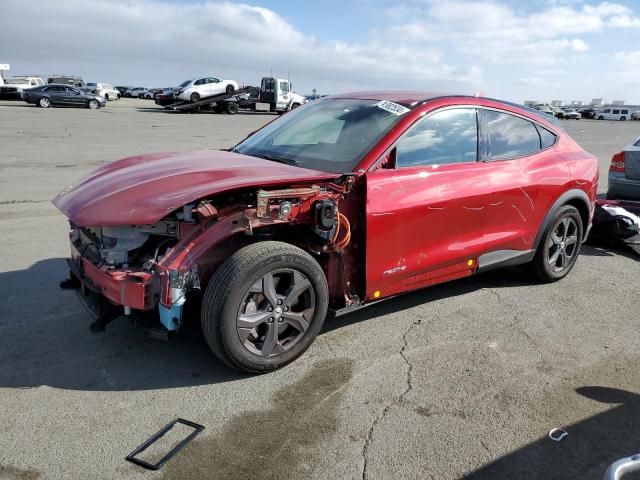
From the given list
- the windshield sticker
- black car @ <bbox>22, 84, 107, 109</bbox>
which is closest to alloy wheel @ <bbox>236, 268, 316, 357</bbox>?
the windshield sticker

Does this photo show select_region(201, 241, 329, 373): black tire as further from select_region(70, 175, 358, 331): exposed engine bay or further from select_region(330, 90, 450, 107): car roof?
select_region(330, 90, 450, 107): car roof

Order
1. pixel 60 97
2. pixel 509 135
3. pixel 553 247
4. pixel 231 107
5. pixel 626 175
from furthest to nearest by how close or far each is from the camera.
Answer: pixel 231 107, pixel 60 97, pixel 626 175, pixel 553 247, pixel 509 135

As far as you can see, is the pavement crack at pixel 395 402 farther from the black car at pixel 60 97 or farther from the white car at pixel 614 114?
the white car at pixel 614 114

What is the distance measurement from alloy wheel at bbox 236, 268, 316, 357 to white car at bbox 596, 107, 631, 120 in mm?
73117

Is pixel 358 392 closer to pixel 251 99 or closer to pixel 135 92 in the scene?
pixel 251 99

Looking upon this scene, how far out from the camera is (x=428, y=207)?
12.5 feet

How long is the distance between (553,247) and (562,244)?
4.1 inches

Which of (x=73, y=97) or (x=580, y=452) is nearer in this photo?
(x=580, y=452)

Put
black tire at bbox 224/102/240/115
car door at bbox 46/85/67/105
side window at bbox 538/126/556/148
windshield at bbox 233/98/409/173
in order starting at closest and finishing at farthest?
windshield at bbox 233/98/409/173, side window at bbox 538/126/556/148, car door at bbox 46/85/67/105, black tire at bbox 224/102/240/115

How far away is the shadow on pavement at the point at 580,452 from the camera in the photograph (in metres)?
2.56

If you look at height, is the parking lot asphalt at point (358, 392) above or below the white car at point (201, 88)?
below

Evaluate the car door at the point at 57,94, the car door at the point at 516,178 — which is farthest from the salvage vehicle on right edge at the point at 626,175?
the car door at the point at 57,94

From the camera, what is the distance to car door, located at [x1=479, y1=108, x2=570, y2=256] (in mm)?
4375

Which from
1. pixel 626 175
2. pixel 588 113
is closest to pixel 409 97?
pixel 626 175
